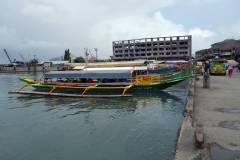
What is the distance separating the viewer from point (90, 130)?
9078 millimetres

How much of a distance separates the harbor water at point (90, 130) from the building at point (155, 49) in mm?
72957

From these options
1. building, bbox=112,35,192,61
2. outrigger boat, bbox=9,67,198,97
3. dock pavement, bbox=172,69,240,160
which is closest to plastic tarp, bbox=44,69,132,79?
outrigger boat, bbox=9,67,198,97

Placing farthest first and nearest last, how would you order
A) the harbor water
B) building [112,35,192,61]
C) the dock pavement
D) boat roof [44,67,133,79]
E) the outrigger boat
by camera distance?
building [112,35,192,61] < boat roof [44,67,133,79] < the outrigger boat < the harbor water < the dock pavement

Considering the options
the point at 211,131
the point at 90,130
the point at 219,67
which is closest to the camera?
the point at 211,131

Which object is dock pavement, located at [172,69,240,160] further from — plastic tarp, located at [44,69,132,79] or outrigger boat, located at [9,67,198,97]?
plastic tarp, located at [44,69,132,79]

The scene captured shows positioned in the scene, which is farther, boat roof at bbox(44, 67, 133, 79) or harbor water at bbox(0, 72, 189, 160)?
boat roof at bbox(44, 67, 133, 79)

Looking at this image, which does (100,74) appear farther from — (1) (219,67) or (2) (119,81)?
(1) (219,67)

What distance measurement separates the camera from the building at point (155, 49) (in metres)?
83.1

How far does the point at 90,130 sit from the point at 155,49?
81.7 m

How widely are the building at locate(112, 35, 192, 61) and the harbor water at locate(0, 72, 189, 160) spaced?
7296 centimetres

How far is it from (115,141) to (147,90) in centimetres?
1075

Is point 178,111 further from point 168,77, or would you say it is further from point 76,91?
point 76,91

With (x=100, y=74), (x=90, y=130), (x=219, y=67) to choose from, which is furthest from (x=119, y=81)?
(x=219, y=67)

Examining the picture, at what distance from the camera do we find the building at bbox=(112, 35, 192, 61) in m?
83.1
